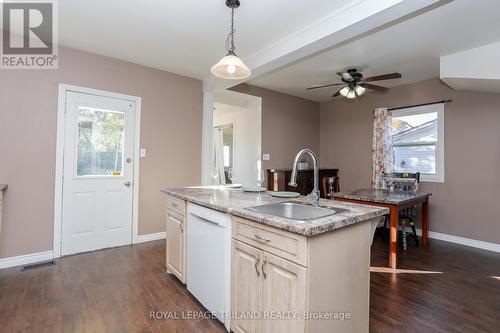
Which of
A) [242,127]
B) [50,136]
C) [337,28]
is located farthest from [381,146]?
[50,136]

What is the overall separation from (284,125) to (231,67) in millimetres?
3230

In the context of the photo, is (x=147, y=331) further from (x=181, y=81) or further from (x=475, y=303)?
(x=181, y=81)

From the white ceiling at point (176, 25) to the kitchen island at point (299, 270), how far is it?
5.89 feet

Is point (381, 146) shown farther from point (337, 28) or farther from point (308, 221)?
point (308, 221)

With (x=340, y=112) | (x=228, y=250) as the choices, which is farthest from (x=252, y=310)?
(x=340, y=112)

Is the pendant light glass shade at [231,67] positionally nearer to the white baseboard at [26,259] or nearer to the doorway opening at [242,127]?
the doorway opening at [242,127]

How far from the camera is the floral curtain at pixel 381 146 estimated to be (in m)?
4.52

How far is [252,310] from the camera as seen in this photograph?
1.54 m

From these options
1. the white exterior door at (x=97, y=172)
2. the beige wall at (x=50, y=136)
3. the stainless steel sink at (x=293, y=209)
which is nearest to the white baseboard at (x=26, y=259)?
the beige wall at (x=50, y=136)

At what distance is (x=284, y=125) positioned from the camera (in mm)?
5254

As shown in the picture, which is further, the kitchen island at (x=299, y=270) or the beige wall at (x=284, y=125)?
the beige wall at (x=284, y=125)

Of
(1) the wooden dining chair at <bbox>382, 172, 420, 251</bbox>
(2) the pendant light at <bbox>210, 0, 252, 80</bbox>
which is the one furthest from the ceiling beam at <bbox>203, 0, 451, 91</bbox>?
(1) the wooden dining chair at <bbox>382, 172, 420, 251</bbox>

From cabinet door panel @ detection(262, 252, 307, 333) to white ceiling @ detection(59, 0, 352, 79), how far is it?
7.09 ft

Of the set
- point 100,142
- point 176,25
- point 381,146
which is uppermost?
point 176,25
